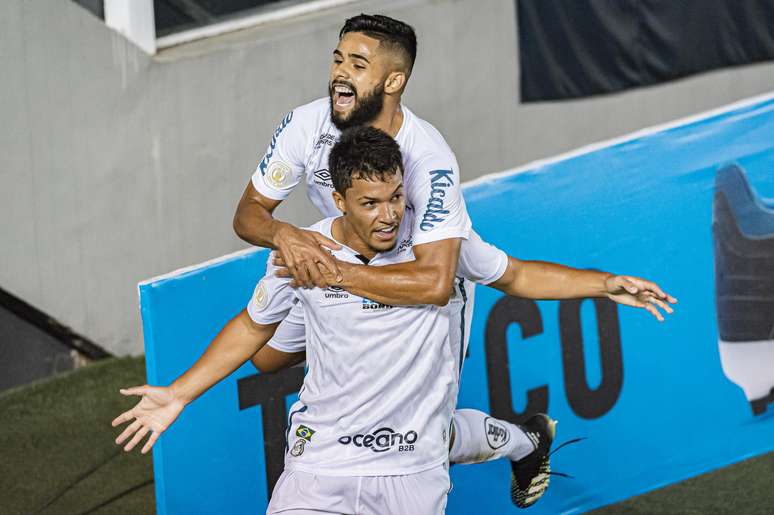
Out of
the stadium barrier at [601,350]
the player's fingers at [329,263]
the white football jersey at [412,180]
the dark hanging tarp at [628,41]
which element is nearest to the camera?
the player's fingers at [329,263]

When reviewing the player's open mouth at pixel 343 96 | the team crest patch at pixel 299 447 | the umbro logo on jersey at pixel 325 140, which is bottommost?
the team crest patch at pixel 299 447

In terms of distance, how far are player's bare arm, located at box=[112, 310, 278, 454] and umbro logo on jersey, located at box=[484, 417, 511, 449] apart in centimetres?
110

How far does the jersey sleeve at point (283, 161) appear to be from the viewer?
480cm

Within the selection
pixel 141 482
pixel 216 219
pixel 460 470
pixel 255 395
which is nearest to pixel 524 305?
pixel 460 470

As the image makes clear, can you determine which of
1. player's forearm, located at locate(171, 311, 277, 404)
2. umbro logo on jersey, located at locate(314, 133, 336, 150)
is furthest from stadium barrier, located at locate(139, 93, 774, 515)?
player's forearm, located at locate(171, 311, 277, 404)

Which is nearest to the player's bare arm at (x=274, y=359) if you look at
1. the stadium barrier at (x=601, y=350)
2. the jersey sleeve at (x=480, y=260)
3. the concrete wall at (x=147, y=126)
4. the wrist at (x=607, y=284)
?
the stadium barrier at (x=601, y=350)

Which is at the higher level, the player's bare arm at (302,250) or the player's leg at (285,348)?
the player's bare arm at (302,250)

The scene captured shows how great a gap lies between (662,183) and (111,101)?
13.2 feet

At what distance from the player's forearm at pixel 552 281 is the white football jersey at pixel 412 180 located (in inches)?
3.4

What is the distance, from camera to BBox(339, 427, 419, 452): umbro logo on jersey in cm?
402

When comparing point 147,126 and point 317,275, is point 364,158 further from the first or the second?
point 147,126

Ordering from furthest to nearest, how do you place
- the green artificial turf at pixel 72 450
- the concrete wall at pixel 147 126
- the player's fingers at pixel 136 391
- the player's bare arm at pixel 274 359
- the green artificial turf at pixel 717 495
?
the concrete wall at pixel 147 126
the green artificial turf at pixel 72 450
the green artificial turf at pixel 717 495
the player's bare arm at pixel 274 359
the player's fingers at pixel 136 391

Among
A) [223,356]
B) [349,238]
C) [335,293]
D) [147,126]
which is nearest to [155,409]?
[223,356]

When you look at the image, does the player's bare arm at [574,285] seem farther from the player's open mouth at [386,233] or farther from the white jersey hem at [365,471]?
the white jersey hem at [365,471]
